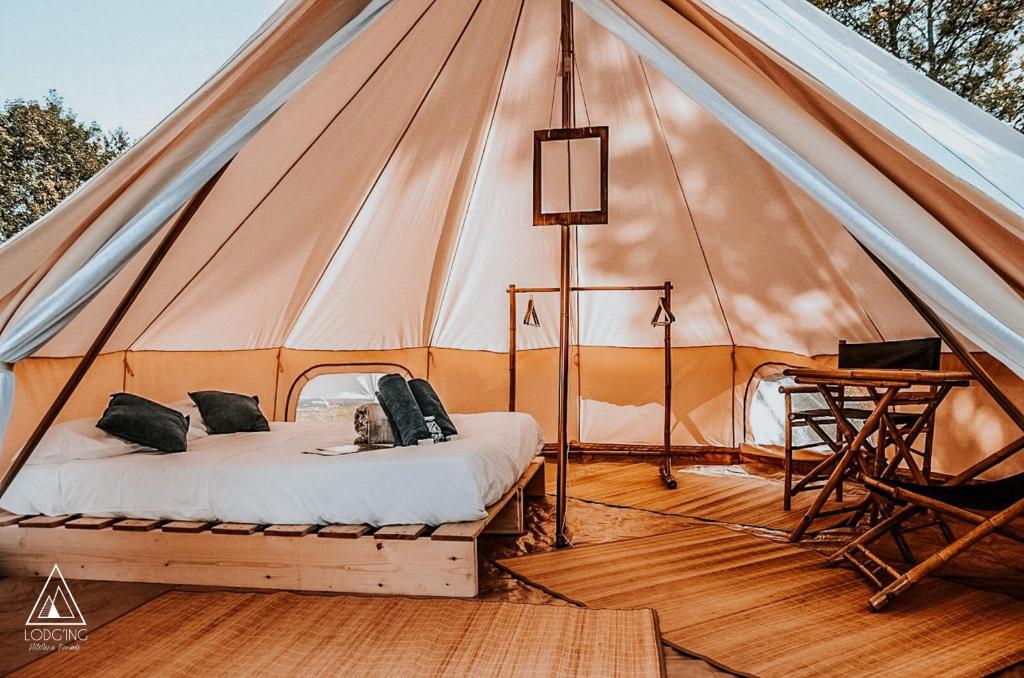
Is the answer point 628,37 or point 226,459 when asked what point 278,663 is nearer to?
point 226,459

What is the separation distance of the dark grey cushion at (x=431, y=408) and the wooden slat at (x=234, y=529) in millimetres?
1062

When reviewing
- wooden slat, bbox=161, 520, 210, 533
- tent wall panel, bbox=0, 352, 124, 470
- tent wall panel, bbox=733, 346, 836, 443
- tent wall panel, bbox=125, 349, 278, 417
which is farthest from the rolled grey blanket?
tent wall panel, bbox=733, 346, 836, 443

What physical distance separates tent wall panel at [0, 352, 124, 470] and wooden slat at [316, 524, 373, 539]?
190 centimetres

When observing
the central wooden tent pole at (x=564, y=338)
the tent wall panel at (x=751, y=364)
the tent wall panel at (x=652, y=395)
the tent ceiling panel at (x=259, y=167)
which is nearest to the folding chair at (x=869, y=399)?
the tent wall panel at (x=751, y=364)

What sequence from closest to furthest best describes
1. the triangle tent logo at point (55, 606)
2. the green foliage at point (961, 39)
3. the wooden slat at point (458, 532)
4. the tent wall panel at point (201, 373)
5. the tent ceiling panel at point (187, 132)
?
the tent ceiling panel at point (187, 132), the triangle tent logo at point (55, 606), the wooden slat at point (458, 532), the tent wall panel at point (201, 373), the green foliage at point (961, 39)

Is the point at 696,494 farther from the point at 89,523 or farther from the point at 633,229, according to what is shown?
the point at 89,523

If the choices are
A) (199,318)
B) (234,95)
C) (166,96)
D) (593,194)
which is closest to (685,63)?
(234,95)

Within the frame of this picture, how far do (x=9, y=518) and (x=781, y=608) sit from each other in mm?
3571

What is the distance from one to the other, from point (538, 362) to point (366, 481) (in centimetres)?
357

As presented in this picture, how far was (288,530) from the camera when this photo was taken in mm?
3119

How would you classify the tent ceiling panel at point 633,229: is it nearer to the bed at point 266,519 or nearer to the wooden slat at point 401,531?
the bed at point 266,519

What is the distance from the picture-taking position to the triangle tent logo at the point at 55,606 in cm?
286

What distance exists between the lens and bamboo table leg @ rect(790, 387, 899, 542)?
350cm

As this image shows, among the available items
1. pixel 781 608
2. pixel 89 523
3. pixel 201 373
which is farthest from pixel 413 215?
pixel 781 608
